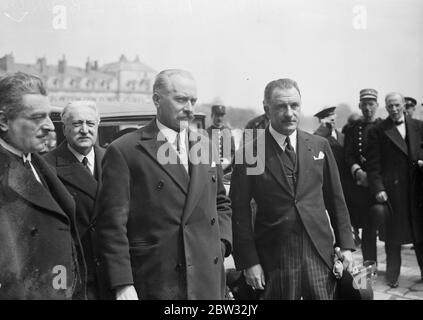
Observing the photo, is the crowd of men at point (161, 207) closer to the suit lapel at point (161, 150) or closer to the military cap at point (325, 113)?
the suit lapel at point (161, 150)

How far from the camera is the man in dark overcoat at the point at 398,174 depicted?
3.53 m

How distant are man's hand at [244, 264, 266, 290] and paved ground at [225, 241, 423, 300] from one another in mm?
435

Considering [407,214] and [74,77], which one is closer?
[74,77]

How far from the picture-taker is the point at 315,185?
7.43ft

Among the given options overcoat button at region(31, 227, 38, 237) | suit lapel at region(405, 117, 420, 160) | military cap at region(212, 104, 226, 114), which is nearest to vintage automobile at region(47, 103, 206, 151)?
military cap at region(212, 104, 226, 114)

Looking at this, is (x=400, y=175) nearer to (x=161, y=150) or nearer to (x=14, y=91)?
(x=161, y=150)

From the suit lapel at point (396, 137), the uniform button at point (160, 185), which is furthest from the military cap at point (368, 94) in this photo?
the uniform button at point (160, 185)

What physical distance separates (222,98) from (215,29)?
40 cm

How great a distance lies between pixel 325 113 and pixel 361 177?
29.8 inches

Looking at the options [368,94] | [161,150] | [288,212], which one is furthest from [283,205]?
[368,94]

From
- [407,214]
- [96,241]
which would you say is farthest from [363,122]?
[96,241]

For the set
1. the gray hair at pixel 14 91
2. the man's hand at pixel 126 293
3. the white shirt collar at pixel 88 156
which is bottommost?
the man's hand at pixel 126 293
